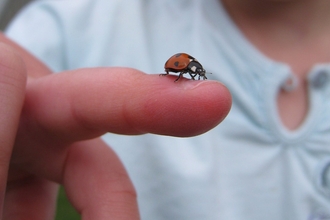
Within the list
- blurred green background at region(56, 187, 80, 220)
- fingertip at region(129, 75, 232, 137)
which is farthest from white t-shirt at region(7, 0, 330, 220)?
blurred green background at region(56, 187, 80, 220)

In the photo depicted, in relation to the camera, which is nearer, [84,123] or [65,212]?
[84,123]

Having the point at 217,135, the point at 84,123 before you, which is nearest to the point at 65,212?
the point at 217,135

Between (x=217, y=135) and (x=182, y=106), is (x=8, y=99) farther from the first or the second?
(x=217, y=135)

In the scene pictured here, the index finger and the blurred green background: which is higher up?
the index finger

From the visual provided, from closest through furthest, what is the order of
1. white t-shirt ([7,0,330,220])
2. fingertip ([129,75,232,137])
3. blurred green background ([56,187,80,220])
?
1. fingertip ([129,75,232,137])
2. white t-shirt ([7,0,330,220])
3. blurred green background ([56,187,80,220])

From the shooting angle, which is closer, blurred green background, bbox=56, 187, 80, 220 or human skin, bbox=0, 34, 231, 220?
human skin, bbox=0, 34, 231, 220

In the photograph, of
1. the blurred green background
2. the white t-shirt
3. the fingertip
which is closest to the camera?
the fingertip

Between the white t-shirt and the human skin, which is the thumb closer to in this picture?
the human skin

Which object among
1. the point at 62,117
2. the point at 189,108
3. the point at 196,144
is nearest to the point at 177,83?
the point at 189,108
